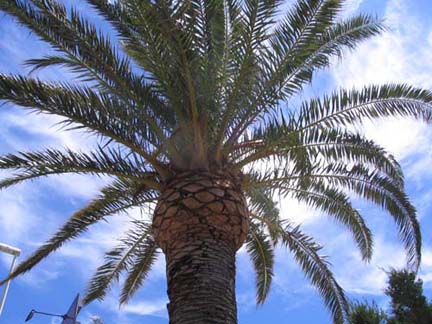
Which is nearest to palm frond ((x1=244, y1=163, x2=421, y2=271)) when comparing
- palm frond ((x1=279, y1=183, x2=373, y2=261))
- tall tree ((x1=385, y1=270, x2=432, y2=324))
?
palm frond ((x1=279, y1=183, x2=373, y2=261))

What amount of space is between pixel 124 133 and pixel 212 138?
4.02 ft

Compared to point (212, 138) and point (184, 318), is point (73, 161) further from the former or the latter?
point (184, 318)

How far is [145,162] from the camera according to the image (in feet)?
25.2

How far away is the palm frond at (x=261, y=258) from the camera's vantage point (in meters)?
10.3

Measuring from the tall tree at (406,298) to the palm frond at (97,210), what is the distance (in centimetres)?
851

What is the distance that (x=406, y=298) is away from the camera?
1429 centimetres

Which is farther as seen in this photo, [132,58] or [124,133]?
[132,58]

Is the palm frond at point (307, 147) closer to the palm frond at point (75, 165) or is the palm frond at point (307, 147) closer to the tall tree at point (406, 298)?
the palm frond at point (75, 165)

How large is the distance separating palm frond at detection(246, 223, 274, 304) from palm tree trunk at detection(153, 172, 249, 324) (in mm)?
3217

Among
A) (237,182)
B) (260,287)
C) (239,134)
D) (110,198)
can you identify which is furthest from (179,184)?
(260,287)

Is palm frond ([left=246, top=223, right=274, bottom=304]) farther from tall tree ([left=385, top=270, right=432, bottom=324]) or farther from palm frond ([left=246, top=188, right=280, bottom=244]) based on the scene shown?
tall tree ([left=385, top=270, right=432, bottom=324])

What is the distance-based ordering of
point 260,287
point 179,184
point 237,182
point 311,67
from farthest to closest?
point 260,287
point 311,67
point 237,182
point 179,184

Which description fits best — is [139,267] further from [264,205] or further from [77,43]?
[77,43]

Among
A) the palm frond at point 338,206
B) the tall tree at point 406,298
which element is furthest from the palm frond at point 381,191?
the tall tree at point 406,298
